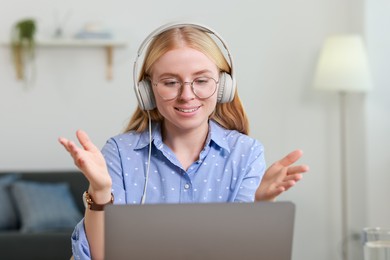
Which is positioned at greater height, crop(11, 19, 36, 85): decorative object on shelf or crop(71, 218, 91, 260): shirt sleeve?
crop(11, 19, 36, 85): decorative object on shelf

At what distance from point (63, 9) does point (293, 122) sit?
1.62 metres

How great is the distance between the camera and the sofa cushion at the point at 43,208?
15.2ft

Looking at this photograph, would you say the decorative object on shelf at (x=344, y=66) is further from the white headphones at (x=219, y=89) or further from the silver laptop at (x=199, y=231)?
the silver laptop at (x=199, y=231)

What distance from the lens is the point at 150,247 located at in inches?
53.9

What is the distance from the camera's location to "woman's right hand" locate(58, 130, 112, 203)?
1.53 metres

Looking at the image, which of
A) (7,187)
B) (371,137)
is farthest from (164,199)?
(371,137)

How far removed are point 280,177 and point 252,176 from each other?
0.73ft

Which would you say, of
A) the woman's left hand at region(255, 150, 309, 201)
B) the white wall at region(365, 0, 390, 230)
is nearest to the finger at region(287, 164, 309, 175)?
the woman's left hand at region(255, 150, 309, 201)

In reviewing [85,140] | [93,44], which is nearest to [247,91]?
[93,44]

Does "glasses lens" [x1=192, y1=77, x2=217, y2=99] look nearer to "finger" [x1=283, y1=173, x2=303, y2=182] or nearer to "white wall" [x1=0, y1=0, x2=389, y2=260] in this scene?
"finger" [x1=283, y1=173, x2=303, y2=182]

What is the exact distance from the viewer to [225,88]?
1854mm

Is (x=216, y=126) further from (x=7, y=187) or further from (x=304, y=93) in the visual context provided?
(x=304, y=93)

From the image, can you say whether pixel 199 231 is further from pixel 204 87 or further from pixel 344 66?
pixel 344 66

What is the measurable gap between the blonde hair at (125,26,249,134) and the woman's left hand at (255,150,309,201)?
31cm
